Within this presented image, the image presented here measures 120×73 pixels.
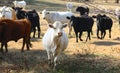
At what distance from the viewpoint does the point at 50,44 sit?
1165 centimetres

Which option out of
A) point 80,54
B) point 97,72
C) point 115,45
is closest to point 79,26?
point 115,45

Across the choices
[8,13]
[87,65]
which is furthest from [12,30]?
[8,13]

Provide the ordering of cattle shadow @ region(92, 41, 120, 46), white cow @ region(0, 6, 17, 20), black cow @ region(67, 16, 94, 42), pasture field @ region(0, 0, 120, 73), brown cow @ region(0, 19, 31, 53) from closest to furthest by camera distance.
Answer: pasture field @ region(0, 0, 120, 73) < brown cow @ region(0, 19, 31, 53) < cattle shadow @ region(92, 41, 120, 46) < black cow @ region(67, 16, 94, 42) < white cow @ region(0, 6, 17, 20)

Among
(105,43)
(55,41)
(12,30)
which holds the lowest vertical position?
(105,43)

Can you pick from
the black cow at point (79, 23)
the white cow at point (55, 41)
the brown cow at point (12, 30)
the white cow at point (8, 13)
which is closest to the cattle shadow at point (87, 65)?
the white cow at point (55, 41)

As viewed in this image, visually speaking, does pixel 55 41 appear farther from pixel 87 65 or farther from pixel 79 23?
pixel 79 23

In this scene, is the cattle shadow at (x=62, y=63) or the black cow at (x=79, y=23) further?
the black cow at (x=79, y=23)

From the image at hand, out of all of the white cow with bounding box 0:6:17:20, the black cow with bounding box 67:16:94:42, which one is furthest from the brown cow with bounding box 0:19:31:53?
the white cow with bounding box 0:6:17:20

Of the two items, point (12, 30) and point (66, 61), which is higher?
point (12, 30)

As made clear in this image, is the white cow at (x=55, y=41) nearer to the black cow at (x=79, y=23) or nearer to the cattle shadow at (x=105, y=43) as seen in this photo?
the cattle shadow at (x=105, y=43)

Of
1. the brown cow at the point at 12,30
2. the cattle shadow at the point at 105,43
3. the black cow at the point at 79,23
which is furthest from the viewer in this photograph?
the black cow at the point at 79,23

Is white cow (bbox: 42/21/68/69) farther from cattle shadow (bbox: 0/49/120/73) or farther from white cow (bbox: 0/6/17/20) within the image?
white cow (bbox: 0/6/17/20)

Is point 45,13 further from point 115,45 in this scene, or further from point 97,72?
point 97,72

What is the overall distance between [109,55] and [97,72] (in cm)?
310
